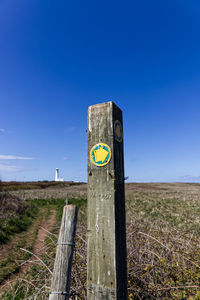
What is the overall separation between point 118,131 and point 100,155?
0.35 m

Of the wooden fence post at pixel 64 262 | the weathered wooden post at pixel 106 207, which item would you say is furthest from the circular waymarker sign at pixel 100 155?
the wooden fence post at pixel 64 262

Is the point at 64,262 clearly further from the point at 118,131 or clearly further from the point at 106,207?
the point at 118,131

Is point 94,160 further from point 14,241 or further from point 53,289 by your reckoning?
point 14,241

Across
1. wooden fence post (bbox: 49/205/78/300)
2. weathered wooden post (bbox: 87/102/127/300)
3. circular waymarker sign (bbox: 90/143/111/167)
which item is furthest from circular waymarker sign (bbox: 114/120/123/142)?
wooden fence post (bbox: 49/205/78/300)

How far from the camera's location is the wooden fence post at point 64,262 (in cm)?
201

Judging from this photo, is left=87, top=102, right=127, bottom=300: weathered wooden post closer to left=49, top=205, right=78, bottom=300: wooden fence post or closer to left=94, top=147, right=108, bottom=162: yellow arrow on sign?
left=94, top=147, right=108, bottom=162: yellow arrow on sign

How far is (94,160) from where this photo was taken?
7.41ft

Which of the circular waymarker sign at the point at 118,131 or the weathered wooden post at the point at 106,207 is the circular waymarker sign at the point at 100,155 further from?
the circular waymarker sign at the point at 118,131

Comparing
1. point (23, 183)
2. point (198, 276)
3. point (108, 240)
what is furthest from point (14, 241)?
point (23, 183)

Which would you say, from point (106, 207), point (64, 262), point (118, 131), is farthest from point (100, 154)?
point (64, 262)

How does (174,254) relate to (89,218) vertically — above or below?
below

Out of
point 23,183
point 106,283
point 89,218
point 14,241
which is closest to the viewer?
point 106,283

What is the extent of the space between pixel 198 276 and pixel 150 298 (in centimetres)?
95

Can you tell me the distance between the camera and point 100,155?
2.23 metres
